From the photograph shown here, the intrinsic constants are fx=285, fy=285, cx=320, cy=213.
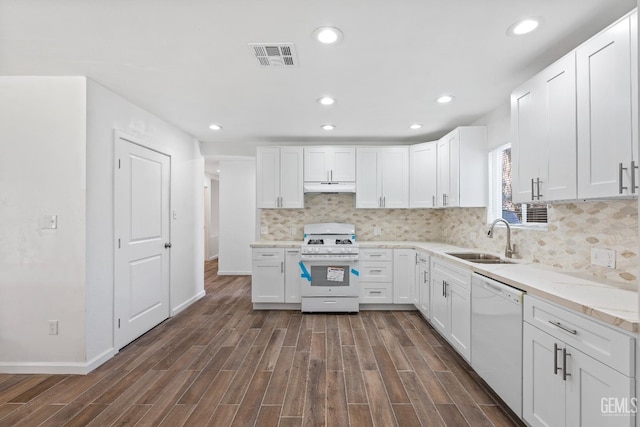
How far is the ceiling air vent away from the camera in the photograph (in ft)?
6.27

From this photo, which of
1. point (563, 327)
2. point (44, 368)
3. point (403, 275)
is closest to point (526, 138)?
point (563, 327)

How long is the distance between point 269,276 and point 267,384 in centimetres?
179

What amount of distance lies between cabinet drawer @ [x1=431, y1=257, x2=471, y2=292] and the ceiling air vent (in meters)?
2.18

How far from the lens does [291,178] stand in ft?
13.7

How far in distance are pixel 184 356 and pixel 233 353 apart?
0.44m

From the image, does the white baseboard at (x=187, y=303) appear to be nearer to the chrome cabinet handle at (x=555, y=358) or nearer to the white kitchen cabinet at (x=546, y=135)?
the chrome cabinet handle at (x=555, y=358)

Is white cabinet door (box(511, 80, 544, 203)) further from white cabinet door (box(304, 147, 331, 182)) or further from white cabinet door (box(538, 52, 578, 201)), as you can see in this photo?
white cabinet door (box(304, 147, 331, 182))

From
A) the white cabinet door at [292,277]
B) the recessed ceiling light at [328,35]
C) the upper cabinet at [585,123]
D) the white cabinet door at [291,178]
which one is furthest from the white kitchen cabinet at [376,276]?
the recessed ceiling light at [328,35]

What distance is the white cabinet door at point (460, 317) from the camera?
2.39m

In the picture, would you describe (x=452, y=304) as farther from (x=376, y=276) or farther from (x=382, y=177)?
(x=382, y=177)

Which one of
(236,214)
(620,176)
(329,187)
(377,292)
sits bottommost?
(377,292)

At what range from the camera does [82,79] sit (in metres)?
2.35

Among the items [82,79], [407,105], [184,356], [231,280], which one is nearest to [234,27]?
[82,79]

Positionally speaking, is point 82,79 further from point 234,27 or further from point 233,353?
point 233,353
